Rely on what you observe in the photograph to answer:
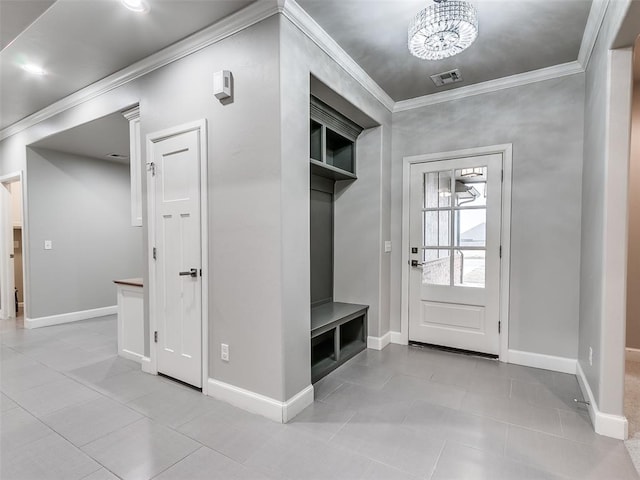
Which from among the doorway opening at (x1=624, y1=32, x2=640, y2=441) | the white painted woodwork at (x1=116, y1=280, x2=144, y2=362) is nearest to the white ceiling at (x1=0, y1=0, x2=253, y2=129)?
the white painted woodwork at (x1=116, y1=280, x2=144, y2=362)

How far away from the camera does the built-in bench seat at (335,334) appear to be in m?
2.82

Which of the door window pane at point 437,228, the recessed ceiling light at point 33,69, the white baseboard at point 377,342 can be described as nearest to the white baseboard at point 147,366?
the white baseboard at point 377,342

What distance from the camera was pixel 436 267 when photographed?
347 cm

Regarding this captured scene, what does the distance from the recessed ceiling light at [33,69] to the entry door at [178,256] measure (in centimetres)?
129

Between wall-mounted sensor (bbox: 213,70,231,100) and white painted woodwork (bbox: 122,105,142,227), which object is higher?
wall-mounted sensor (bbox: 213,70,231,100)

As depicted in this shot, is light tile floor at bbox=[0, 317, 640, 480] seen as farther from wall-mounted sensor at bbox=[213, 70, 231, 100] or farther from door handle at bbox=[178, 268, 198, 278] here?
wall-mounted sensor at bbox=[213, 70, 231, 100]

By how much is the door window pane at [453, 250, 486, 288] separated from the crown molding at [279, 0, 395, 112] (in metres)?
1.78

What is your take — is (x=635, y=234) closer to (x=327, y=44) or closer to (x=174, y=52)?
(x=327, y=44)

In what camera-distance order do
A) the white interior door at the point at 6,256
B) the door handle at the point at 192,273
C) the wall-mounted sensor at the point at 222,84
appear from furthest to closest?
the white interior door at the point at 6,256
the door handle at the point at 192,273
the wall-mounted sensor at the point at 222,84

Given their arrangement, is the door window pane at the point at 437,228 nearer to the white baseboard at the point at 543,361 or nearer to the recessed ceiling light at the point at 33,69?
the white baseboard at the point at 543,361

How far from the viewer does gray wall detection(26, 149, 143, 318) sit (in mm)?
4422

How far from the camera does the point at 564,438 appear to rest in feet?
6.34

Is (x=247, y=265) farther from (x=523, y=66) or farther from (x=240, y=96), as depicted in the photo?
(x=523, y=66)

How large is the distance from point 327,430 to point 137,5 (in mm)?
2910
